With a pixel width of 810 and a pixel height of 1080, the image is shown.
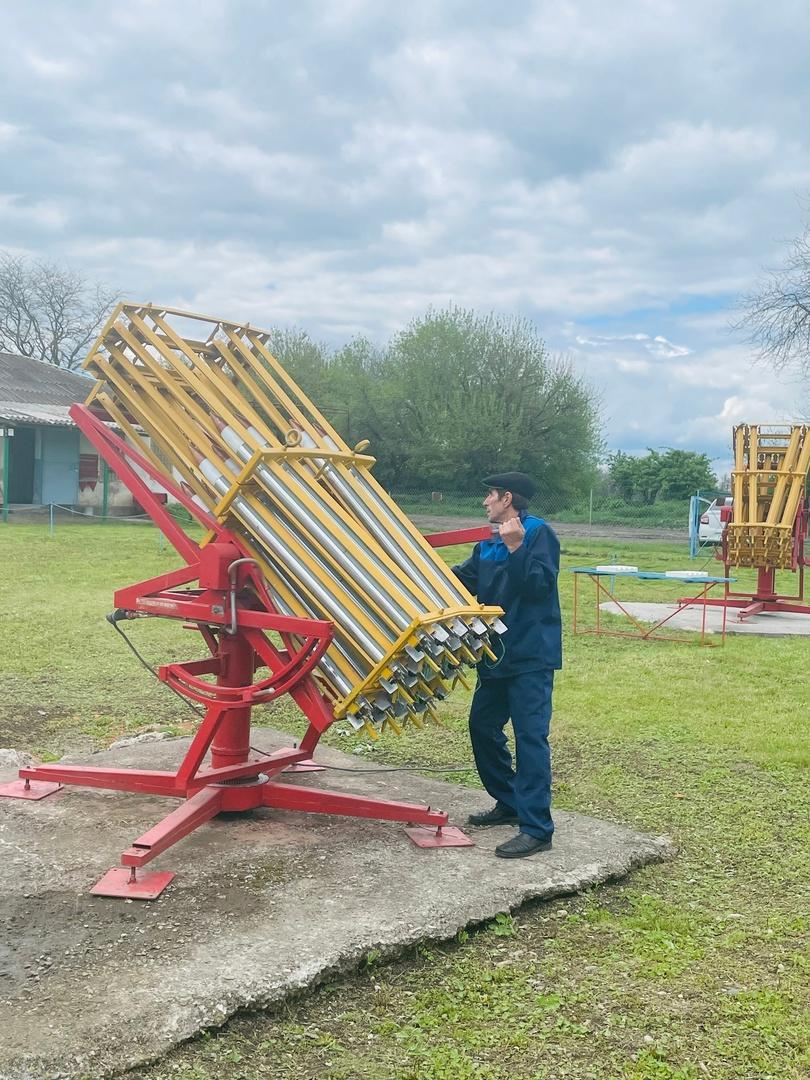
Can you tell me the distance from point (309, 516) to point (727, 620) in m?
9.90

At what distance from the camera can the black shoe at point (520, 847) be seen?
4.62m

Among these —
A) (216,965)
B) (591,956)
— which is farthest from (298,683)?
(591,956)

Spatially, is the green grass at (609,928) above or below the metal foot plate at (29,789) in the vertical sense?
below

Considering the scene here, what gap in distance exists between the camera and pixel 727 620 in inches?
518

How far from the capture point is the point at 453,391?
34.2 meters

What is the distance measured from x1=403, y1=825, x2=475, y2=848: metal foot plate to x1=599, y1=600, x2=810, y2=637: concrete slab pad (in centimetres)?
792

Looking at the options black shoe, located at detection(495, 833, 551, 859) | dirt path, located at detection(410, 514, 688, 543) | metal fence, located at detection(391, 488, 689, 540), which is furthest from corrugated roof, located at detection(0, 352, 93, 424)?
black shoe, located at detection(495, 833, 551, 859)

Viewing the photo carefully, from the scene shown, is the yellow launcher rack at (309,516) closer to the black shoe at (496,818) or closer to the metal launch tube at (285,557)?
the metal launch tube at (285,557)

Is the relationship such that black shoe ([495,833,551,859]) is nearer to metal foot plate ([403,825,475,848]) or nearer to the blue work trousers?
the blue work trousers

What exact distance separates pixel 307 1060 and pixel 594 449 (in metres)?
33.1

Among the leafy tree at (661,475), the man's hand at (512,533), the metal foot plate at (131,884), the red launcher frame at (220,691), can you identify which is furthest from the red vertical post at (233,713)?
the leafy tree at (661,475)

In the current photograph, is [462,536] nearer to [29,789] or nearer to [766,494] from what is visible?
[29,789]

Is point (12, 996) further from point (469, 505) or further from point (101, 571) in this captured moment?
point (469, 505)

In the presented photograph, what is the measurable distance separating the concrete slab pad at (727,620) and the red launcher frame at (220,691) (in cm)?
801
